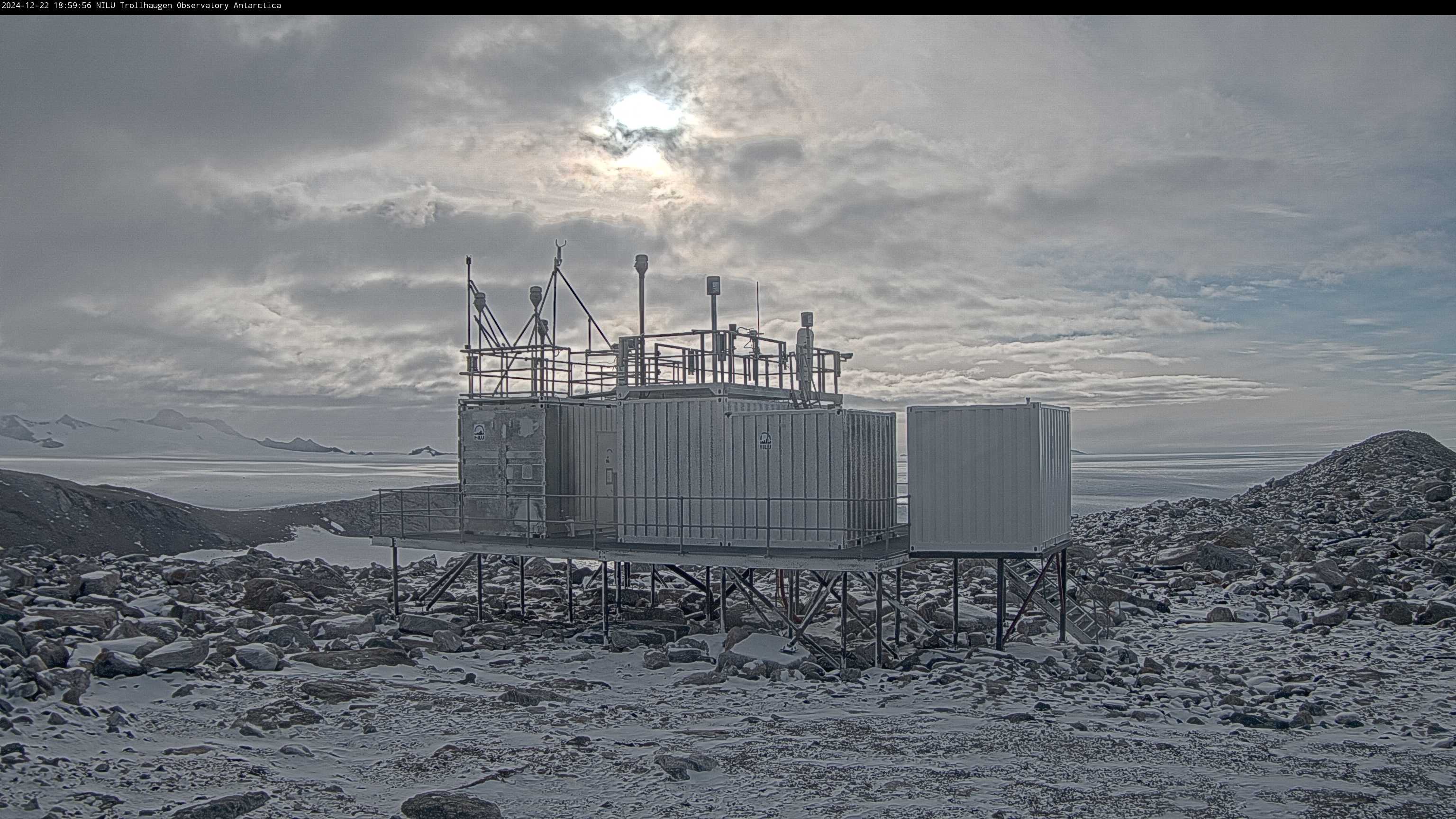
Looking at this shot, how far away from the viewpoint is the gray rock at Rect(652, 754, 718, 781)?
1273 cm

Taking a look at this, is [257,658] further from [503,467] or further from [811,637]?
[811,637]

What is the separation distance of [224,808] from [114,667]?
20.1 ft

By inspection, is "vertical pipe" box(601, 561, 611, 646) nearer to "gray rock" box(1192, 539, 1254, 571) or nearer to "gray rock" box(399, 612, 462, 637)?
"gray rock" box(399, 612, 462, 637)

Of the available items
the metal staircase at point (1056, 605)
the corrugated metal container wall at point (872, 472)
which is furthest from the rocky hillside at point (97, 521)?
the metal staircase at point (1056, 605)

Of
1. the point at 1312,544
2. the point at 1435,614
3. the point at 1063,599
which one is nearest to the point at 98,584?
the point at 1063,599

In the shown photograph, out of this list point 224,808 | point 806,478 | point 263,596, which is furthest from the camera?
point 263,596

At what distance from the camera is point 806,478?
20.2 metres

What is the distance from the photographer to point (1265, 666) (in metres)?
19.0

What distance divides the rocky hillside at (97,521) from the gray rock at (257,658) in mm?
23531

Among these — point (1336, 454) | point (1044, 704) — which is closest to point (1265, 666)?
point (1044, 704)

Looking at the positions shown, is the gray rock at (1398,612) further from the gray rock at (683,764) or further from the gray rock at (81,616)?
the gray rock at (81,616)

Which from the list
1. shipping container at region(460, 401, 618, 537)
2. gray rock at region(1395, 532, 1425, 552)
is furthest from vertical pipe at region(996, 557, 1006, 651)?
gray rock at region(1395, 532, 1425, 552)

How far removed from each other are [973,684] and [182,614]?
51.8 ft

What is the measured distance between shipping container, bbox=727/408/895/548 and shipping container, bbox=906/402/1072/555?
0.92 meters
